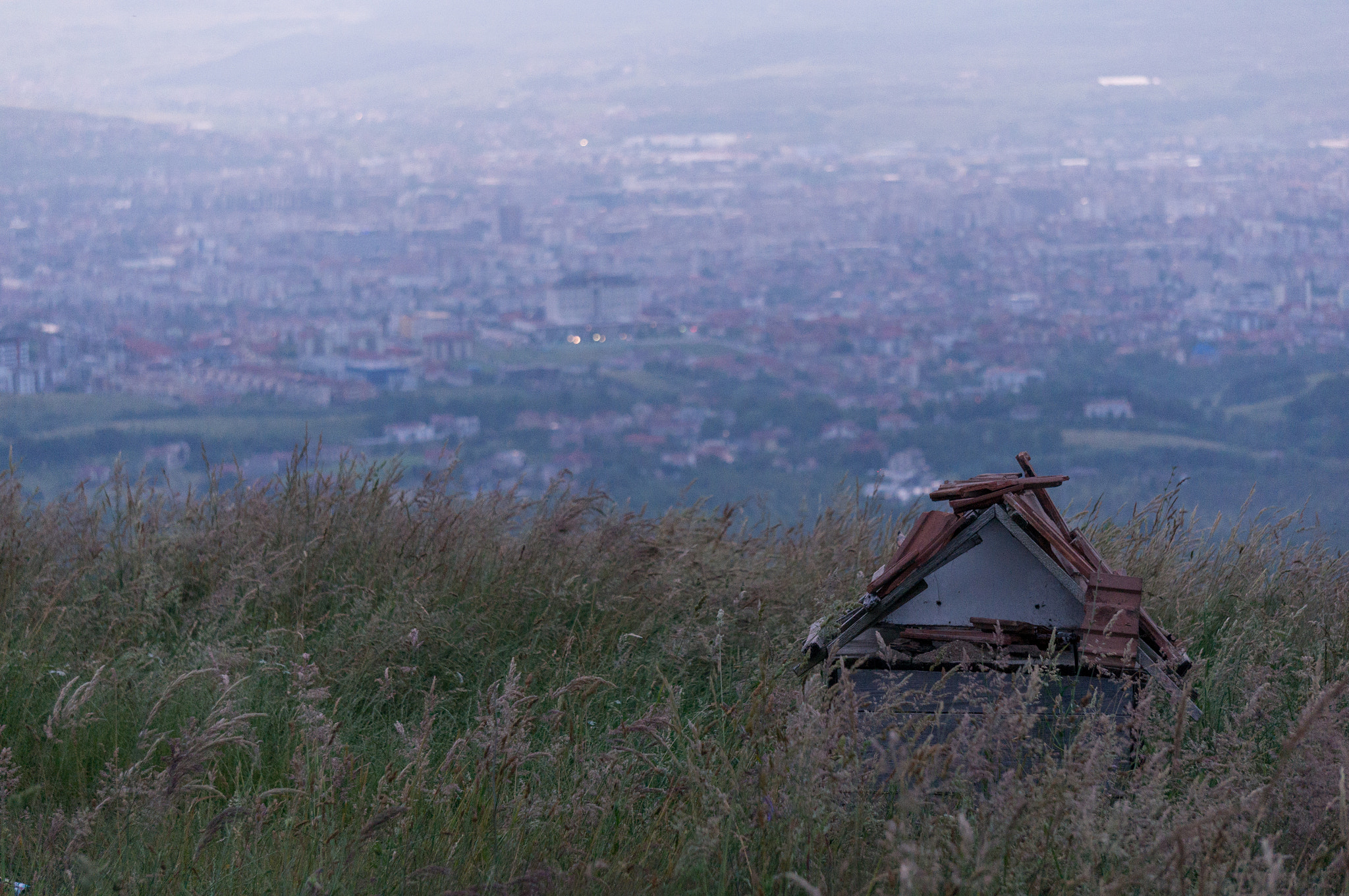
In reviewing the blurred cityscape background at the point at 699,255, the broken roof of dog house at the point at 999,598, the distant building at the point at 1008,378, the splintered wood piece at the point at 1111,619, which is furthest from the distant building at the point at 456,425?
the splintered wood piece at the point at 1111,619

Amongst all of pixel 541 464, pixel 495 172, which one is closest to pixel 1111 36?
pixel 495 172

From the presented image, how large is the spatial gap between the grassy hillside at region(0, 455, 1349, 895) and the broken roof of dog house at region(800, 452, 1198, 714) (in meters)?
0.28

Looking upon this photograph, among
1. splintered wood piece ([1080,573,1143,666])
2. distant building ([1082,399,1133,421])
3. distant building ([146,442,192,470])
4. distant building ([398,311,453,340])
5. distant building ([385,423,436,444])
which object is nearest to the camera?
splintered wood piece ([1080,573,1143,666])

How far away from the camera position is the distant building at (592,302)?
33.5 meters

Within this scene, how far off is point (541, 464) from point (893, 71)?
53.0 meters

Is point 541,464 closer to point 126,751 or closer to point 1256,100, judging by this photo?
point 126,751

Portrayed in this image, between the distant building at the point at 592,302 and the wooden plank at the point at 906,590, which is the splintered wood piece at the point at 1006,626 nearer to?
the wooden plank at the point at 906,590

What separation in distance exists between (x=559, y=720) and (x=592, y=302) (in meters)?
31.6

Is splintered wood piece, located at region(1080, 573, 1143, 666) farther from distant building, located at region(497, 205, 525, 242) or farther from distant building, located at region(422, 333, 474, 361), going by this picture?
distant building, located at region(497, 205, 525, 242)

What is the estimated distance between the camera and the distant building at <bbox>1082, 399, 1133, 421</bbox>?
23219mm

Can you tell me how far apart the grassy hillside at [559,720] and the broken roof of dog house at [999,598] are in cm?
28

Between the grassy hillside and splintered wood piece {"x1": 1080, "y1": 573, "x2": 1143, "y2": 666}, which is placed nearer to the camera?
the grassy hillside

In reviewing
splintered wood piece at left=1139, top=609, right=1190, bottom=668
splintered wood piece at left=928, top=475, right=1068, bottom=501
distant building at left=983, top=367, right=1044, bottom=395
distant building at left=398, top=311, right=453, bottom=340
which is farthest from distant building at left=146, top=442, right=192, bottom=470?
distant building at left=983, top=367, right=1044, bottom=395

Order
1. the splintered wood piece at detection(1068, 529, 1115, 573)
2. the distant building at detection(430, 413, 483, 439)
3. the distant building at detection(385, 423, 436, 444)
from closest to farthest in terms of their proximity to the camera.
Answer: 1. the splintered wood piece at detection(1068, 529, 1115, 573)
2. the distant building at detection(385, 423, 436, 444)
3. the distant building at detection(430, 413, 483, 439)
